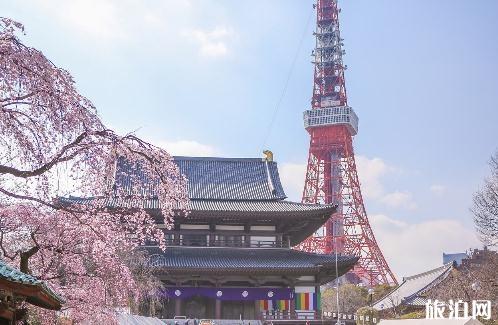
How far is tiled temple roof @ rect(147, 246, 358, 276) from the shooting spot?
29844mm

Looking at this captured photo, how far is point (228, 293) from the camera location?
102 feet

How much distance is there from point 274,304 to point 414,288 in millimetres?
19870

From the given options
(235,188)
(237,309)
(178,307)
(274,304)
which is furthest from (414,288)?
(178,307)

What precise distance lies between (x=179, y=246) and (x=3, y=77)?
25.2 m

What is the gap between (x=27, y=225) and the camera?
Result: 35.5ft

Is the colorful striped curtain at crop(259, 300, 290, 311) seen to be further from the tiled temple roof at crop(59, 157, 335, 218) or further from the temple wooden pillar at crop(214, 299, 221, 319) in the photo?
the tiled temple roof at crop(59, 157, 335, 218)

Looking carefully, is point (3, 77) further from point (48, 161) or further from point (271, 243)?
point (271, 243)

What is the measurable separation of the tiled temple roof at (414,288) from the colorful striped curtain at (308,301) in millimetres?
11933

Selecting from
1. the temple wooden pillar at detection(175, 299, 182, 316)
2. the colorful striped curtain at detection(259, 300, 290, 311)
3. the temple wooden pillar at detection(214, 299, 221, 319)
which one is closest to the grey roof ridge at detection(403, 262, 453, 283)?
the colorful striped curtain at detection(259, 300, 290, 311)

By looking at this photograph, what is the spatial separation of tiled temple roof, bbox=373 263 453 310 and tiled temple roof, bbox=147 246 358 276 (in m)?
10.7

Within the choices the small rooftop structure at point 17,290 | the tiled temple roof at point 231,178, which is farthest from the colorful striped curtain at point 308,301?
the small rooftop structure at point 17,290

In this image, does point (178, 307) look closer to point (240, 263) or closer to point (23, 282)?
point (240, 263)

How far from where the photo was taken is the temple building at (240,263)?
30.5 m

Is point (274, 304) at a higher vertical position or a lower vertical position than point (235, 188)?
lower
